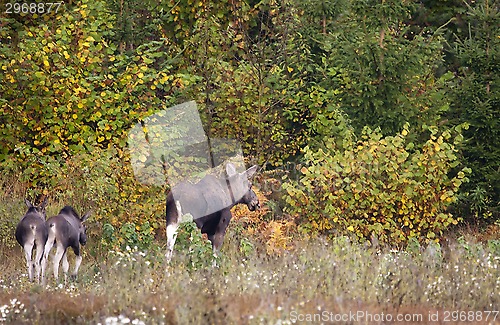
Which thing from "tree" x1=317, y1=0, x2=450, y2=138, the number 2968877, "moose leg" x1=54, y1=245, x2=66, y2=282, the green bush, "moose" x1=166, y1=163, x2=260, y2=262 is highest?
the number 2968877

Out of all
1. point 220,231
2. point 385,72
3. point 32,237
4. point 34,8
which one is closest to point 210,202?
point 220,231

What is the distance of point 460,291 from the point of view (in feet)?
30.2

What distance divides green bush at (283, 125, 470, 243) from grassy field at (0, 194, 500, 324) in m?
2.66

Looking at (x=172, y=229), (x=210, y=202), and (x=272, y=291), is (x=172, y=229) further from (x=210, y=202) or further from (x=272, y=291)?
(x=272, y=291)

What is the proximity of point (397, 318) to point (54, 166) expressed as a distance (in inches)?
297

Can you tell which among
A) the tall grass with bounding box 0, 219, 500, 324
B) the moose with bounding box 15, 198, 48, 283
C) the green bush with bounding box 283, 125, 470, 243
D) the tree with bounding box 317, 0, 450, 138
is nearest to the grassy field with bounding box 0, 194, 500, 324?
the tall grass with bounding box 0, 219, 500, 324

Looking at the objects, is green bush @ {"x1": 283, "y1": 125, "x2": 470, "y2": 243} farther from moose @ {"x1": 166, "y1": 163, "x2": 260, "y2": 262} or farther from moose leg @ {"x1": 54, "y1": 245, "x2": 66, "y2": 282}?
moose leg @ {"x1": 54, "y1": 245, "x2": 66, "y2": 282}

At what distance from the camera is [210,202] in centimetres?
1106

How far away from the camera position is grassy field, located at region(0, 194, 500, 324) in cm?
755

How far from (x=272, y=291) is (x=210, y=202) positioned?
2.76 meters

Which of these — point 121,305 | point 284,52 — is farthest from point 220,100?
point 121,305

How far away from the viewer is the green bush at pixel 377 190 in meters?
13.7

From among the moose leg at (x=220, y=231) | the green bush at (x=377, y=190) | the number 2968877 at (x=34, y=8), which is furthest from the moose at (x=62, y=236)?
the number 2968877 at (x=34, y=8)

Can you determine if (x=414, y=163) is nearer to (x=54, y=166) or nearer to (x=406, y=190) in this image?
(x=406, y=190)
